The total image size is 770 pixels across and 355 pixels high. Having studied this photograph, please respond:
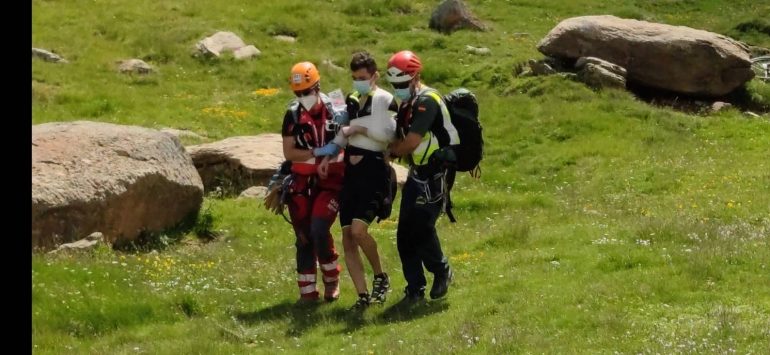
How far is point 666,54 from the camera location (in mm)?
26938

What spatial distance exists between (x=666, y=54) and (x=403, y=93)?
54.3 ft

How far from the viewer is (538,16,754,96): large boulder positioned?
26828mm

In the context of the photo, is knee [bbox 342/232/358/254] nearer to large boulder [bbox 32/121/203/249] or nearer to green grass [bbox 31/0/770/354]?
green grass [bbox 31/0/770/354]

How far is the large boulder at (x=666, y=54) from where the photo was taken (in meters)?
26.8

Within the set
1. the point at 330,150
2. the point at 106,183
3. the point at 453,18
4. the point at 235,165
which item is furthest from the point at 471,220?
the point at 453,18

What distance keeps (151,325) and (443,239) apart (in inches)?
217

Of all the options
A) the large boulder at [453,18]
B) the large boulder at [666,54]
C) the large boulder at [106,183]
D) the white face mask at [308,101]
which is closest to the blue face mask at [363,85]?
the white face mask at [308,101]

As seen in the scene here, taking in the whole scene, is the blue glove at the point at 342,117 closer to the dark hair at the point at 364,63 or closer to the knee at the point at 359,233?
the dark hair at the point at 364,63

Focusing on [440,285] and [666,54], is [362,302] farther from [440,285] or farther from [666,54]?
[666,54]

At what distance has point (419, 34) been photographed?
113ft

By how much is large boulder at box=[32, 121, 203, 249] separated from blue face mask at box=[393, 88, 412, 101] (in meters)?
5.46

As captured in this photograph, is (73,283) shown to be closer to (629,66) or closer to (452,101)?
(452,101)

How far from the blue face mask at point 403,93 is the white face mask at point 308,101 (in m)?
1.03

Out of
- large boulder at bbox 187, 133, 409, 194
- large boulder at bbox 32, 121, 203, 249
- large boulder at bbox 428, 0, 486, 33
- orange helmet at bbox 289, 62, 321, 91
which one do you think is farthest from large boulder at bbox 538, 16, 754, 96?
orange helmet at bbox 289, 62, 321, 91
